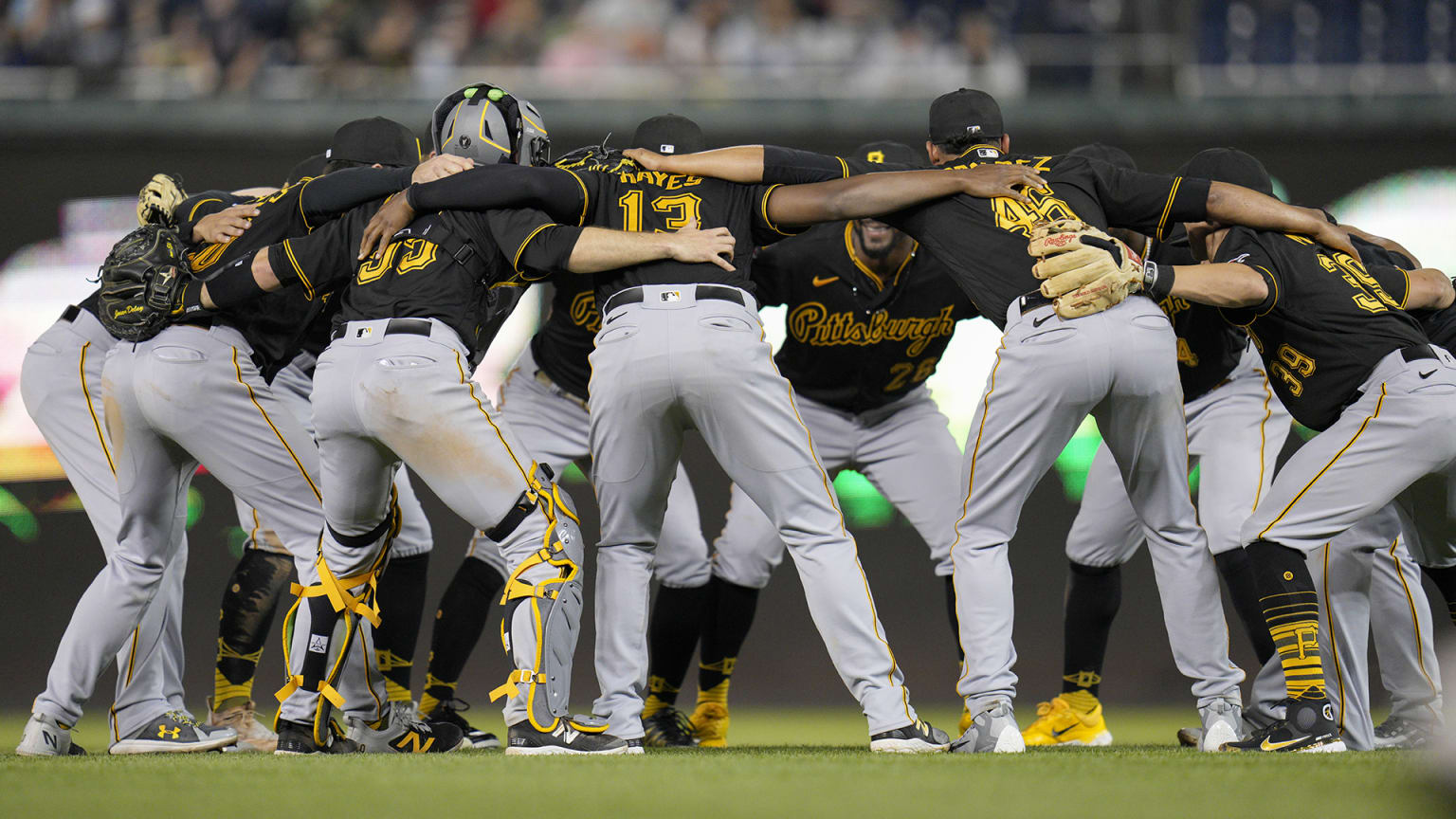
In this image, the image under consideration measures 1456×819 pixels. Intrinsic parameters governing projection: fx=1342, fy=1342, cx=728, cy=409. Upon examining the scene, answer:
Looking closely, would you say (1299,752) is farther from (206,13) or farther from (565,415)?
(206,13)

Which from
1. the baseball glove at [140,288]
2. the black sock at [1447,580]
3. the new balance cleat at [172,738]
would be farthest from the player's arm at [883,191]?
the new balance cleat at [172,738]

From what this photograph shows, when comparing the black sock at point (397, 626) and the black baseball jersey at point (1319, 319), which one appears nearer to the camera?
the black baseball jersey at point (1319, 319)

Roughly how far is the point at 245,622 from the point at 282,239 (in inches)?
60.7

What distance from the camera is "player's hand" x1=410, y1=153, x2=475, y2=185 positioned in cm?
471

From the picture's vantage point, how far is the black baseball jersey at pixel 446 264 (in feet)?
14.6

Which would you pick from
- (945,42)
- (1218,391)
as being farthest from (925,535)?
(945,42)

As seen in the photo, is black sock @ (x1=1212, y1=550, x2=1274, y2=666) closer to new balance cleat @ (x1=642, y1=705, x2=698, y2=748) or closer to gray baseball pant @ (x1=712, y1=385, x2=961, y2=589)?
gray baseball pant @ (x1=712, y1=385, x2=961, y2=589)

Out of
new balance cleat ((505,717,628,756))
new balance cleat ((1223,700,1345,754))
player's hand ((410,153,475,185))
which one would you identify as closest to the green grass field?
new balance cleat ((505,717,628,756))

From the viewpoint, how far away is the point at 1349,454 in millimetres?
4230

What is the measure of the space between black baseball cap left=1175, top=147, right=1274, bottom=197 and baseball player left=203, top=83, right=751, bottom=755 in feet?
6.36

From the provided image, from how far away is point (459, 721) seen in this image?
5480 mm

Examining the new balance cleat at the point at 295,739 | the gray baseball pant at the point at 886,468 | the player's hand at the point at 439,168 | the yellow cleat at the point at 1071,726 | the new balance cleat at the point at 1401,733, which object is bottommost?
the yellow cleat at the point at 1071,726

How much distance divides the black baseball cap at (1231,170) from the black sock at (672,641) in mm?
2573

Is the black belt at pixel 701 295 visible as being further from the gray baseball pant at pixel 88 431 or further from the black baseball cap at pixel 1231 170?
the gray baseball pant at pixel 88 431
